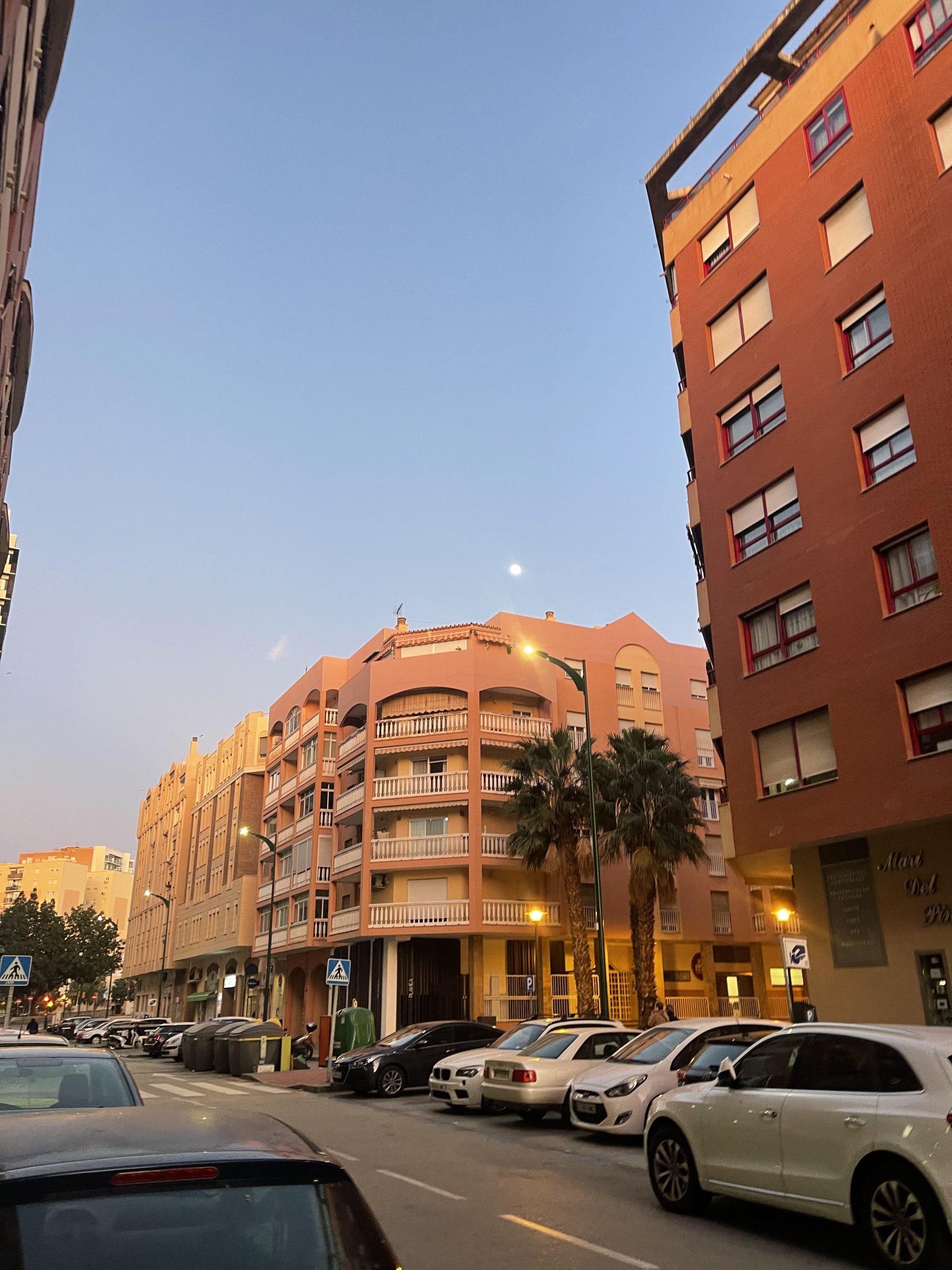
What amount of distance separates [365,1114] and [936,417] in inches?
641

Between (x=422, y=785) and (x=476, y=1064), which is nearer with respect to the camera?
(x=476, y=1064)

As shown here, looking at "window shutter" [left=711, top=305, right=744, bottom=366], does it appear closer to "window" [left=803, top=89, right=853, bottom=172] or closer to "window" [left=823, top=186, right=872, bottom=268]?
"window" [left=823, top=186, right=872, bottom=268]

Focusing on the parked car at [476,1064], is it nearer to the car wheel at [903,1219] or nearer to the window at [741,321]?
the car wheel at [903,1219]

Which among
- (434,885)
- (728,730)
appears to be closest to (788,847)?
(728,730)

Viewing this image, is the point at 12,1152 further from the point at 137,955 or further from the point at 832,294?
the point at 137,955

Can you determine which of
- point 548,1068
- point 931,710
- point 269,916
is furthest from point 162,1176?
point 269,916

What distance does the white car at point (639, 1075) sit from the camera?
39.7 ft

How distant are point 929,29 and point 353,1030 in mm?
27073

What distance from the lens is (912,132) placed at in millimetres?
20125

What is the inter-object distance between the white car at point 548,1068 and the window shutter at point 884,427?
12481mm

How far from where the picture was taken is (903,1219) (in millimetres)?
6180

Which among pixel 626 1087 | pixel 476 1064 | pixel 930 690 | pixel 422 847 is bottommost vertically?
pixel 626 1087

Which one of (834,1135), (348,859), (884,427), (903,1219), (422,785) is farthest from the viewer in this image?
(348,859)

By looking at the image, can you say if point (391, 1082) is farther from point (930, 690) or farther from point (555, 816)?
point (555, 816)
